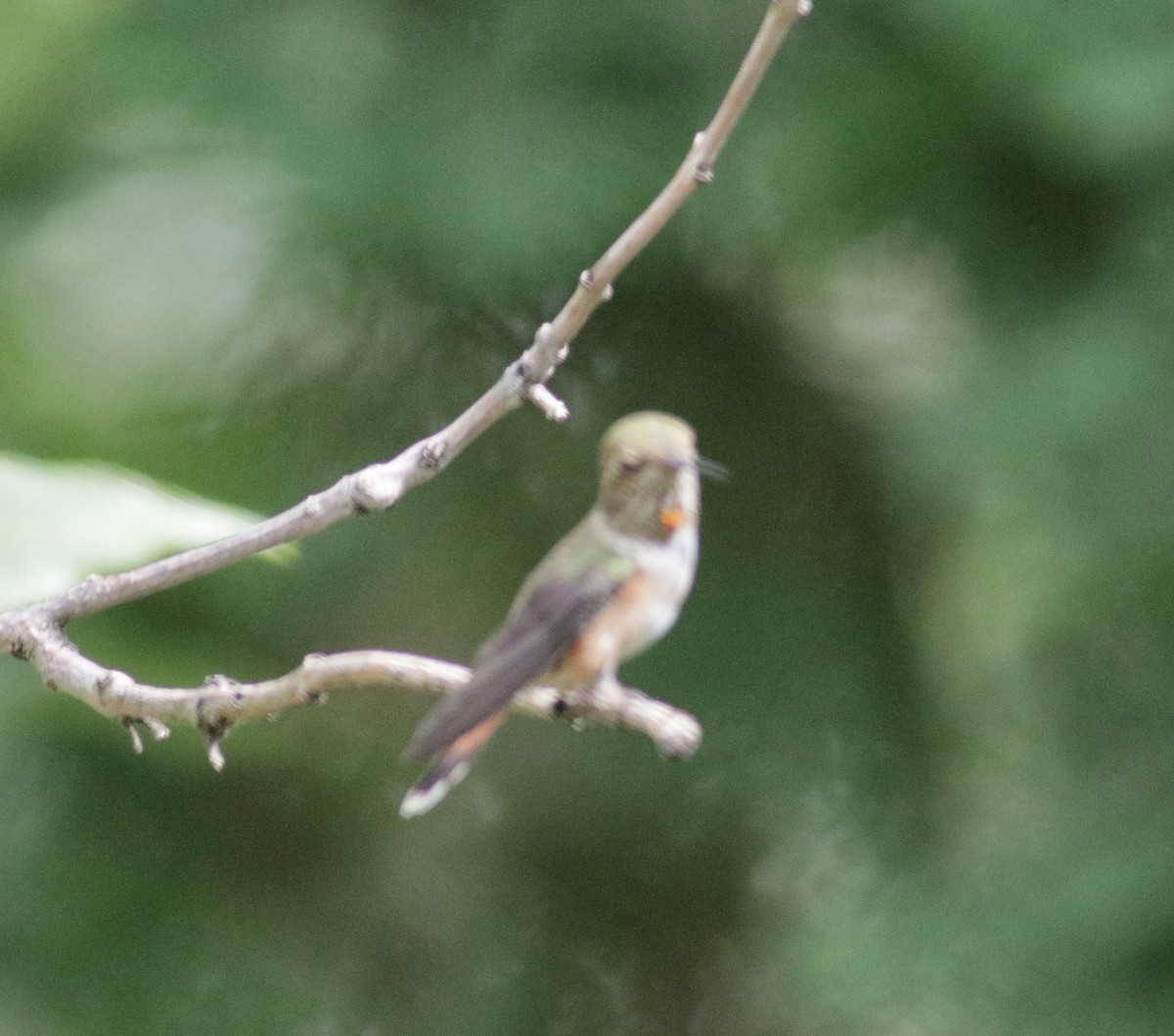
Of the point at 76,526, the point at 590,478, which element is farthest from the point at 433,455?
the point at 590,478

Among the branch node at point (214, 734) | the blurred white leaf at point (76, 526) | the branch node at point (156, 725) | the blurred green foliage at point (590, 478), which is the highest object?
Answer: the blurred green foliage at point (590, 478)

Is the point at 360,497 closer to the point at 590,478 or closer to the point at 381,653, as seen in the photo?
the point at 381,653

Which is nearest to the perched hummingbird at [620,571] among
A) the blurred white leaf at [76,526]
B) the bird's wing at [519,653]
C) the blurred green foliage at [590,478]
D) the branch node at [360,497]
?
the bird's wing at [519,653]

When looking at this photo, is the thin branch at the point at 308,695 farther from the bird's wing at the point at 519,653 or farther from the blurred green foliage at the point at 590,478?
the blurred green foliage at the point at 590,478

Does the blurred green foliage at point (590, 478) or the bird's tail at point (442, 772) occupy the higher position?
the blurred green foliage at point (590, 478)

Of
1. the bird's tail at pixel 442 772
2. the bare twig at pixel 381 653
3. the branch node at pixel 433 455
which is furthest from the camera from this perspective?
the bird's tail at pixel 442 772

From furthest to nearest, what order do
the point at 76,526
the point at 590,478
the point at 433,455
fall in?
the point at 590,478 → the point at 76,526 → the point at 433,455

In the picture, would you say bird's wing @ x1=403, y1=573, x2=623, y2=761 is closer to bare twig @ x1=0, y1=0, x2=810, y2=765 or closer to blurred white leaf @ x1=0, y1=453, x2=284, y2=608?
bare twig @ x1=0, y1=0, x2=810, y2=765
